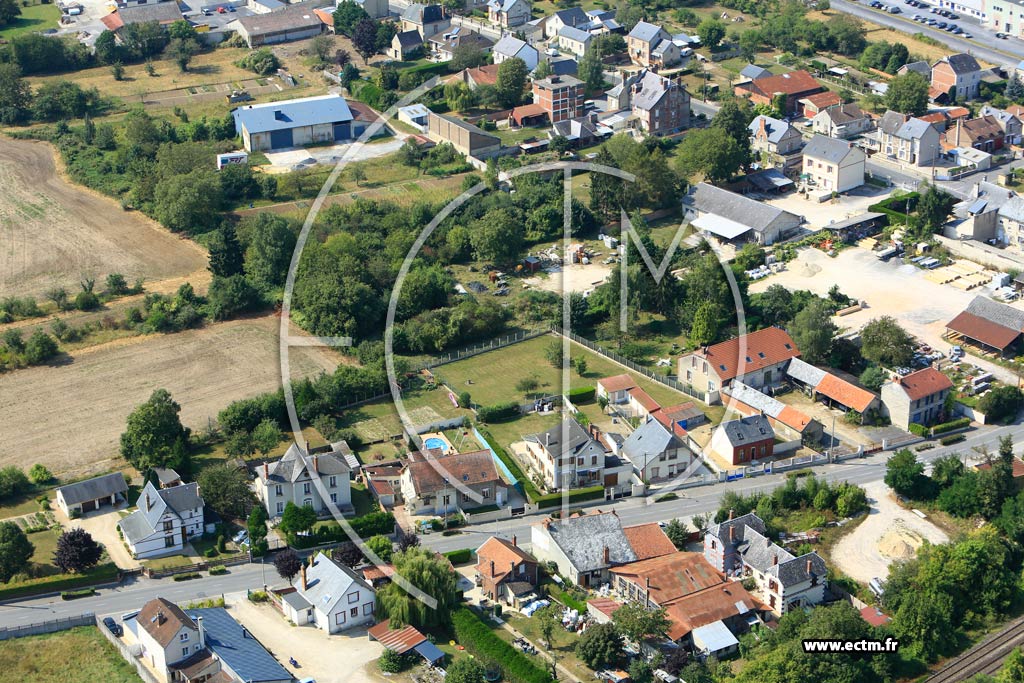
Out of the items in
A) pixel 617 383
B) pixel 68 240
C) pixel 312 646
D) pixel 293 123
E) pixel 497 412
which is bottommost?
pixel 312 646

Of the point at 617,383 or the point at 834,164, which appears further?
the point at 834,164

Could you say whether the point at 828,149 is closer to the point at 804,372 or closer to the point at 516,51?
the point at 804,372

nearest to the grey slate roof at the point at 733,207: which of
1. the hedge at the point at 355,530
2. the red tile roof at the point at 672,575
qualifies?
the red tile roof at the point at 672,575

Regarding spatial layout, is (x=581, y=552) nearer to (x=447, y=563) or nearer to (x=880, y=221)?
(x=447, y=563)

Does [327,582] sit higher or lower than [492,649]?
higher

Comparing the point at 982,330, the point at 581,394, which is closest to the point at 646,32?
the point at 982,330

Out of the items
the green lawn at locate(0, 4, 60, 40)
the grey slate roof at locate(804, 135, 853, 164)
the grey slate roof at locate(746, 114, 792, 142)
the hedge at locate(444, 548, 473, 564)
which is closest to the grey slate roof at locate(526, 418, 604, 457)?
the hedge at locate(444, 548, 473, 564)

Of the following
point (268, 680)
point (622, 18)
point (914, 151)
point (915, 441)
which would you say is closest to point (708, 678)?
point (268, 680)

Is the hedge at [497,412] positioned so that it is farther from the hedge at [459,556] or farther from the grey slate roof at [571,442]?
the hedge at [459,556]
